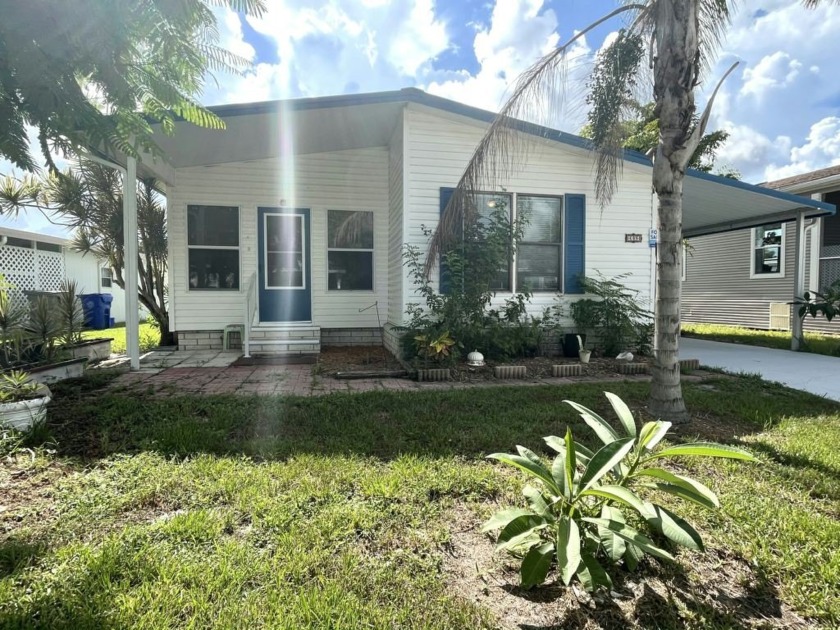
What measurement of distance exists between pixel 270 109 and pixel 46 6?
405 centimetres

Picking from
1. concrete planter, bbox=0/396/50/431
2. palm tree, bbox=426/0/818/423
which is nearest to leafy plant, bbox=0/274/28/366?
concrete planter, bbox=0/396/50/431

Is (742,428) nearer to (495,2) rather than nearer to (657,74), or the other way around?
(657,74)

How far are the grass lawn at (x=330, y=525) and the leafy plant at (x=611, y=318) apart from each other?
9.56 feet

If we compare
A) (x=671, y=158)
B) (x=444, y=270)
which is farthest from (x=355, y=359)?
(x=671, y=158)

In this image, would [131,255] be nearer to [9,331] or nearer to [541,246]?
[9,331]

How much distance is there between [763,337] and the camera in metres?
9.72

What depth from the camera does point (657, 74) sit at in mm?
3465

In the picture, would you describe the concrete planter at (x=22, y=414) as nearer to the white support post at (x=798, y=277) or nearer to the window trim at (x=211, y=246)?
the window trim at (x=211, y=246)

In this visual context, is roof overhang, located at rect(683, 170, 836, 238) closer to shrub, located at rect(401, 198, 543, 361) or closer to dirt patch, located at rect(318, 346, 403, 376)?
shrub, located at rect(401, 198, 543, 361)

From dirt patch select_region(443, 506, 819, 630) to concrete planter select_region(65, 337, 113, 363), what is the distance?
20.1ft

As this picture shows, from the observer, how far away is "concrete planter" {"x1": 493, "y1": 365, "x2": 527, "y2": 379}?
5.30 metres

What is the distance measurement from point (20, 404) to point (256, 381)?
2.21 m

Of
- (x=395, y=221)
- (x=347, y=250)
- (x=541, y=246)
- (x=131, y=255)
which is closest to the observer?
(x=131, y=255)

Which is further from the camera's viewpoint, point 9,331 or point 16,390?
point 9,331
